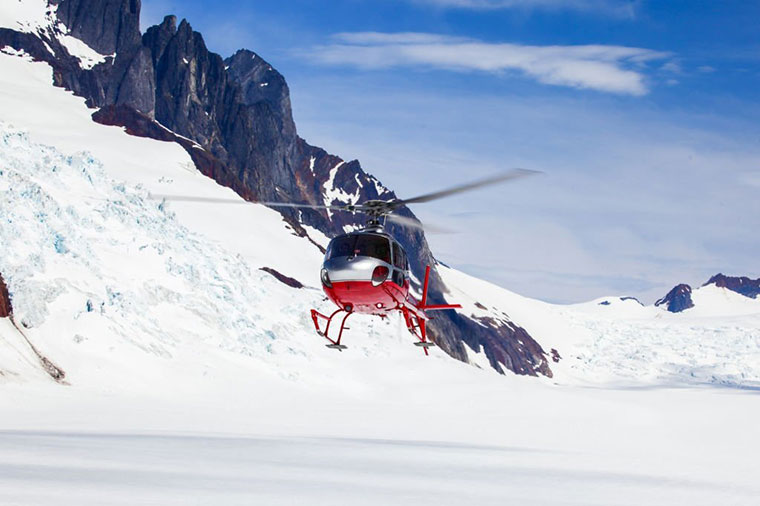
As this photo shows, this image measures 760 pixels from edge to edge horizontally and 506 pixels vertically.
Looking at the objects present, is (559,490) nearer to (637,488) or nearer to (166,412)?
(637,488)

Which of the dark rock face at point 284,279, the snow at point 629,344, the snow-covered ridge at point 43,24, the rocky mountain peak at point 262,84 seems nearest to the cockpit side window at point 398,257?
the dark rock face at point 284,279

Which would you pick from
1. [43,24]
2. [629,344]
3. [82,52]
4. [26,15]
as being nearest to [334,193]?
[82,52]

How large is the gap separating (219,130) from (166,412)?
9366 centimetres

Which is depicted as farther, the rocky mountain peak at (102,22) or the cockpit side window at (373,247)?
the rocky mountain peak at (102,22)

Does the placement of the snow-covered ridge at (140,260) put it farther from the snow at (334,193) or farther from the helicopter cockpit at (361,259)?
the snow at (334,193)

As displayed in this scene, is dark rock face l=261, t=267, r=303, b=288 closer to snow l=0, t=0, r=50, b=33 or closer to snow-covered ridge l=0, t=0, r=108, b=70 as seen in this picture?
snow-covered ridge l=0, t=0, r=108, b=70

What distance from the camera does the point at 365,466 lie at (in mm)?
17625

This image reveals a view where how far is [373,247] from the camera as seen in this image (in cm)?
1855

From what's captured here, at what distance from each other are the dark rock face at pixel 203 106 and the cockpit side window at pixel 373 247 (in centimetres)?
7045

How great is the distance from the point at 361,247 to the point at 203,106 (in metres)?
A: 105

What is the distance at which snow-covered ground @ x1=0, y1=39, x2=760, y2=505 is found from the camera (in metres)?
14.7

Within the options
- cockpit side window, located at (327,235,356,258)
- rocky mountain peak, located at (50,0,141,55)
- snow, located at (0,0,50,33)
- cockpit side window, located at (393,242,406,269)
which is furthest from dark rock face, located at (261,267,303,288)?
rocky mountain peak, located at (50,0,141,55)

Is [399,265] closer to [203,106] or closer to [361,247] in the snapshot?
[361,247]

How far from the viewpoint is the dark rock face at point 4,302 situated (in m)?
32.0
